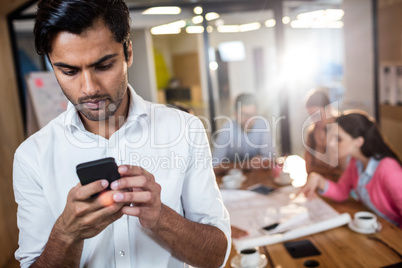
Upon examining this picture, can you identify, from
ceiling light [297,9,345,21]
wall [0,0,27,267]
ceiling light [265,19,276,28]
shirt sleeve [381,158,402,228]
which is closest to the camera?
shirt sleeve [381,158,402,228]

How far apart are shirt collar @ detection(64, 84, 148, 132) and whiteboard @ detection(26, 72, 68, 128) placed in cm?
286

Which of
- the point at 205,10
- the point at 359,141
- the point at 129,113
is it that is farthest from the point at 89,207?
the point at 205,10

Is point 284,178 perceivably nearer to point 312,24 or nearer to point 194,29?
point 194,29

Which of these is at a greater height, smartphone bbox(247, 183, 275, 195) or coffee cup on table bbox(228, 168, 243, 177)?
coffee cup on table bbox(228, 168, 243, 177)

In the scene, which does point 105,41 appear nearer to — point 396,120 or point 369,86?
point 396,120

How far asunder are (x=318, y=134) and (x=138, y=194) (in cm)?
284

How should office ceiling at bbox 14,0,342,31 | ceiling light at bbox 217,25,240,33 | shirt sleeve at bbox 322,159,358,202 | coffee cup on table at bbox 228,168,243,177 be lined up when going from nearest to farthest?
1. shirt sleeve at bbox 322,159,358,202
2. coffee cup on table at bbox 228,168,243,177
3. office ceiling at bbox 14,0,342,31
4. ceiling light at bbox 217,25,240,33

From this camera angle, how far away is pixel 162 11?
14.3 feet

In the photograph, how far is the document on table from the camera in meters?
1.73

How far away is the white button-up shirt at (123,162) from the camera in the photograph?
1.04 metres

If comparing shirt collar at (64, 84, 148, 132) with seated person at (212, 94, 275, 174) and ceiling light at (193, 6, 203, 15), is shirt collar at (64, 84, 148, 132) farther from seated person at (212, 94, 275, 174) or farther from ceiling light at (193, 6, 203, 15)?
ceiling light at (193, 6, 203, 15)

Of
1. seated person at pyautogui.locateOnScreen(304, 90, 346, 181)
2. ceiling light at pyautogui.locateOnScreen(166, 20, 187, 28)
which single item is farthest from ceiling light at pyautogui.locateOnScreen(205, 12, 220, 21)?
seated person at pyautogui.locateOnScreen(304, 90, 346, 181)

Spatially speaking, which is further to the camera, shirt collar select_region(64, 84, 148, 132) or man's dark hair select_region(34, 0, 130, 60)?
shirt collar select_region(64, 84, 148, 132)

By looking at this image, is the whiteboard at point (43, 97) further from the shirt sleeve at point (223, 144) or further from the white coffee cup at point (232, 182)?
the white coffee cup at point (232, 182)
